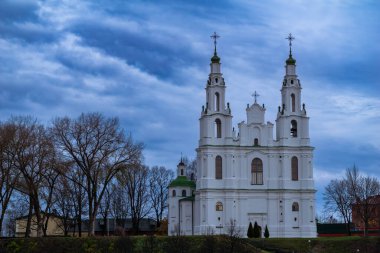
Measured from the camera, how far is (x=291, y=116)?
80.9 metres

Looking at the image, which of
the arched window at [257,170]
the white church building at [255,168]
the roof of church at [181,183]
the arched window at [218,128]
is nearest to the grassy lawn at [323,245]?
the white church building at [255,168]

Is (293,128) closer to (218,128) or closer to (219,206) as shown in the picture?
(218,128)

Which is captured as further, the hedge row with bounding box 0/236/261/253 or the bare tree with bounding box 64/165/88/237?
the bare tree with bounding box 64/165/88/237

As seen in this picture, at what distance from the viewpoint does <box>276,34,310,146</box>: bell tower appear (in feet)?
265

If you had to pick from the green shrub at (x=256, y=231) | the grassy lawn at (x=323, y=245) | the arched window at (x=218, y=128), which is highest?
the arched window at (x=218, y=128)

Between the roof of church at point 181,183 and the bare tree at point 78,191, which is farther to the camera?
the roof of church at point 181,183

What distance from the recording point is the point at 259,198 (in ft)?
261

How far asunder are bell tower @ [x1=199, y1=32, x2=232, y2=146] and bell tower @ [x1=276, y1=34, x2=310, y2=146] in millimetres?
5751

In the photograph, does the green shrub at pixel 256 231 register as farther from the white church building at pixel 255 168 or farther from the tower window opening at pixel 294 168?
the tower window opening at pixel 294 168

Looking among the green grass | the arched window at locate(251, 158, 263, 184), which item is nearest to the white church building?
the arched window at locate(251, 158, 263, 184)

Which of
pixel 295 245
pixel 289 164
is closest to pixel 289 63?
pixel 289 164

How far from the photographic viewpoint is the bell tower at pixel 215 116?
7956cm

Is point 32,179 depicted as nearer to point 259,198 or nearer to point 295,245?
point 295,245

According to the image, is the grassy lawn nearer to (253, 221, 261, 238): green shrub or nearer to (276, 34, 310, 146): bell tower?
(253, 221, 261, 238): green shrub
